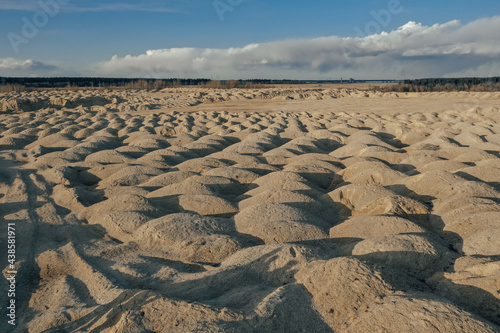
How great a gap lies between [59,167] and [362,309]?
4.88 metres

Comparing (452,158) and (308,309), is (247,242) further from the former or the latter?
(452,158)

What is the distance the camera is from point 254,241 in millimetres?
3145

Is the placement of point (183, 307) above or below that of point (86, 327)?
above

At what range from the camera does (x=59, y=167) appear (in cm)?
543

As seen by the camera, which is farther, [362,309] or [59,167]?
[59,167]

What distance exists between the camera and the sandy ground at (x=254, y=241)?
79.9 inches

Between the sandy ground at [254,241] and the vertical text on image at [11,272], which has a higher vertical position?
the sandy ground at [254,241]

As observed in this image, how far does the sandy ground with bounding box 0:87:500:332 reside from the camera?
6.66ft

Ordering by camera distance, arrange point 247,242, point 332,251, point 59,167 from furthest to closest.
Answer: point 59,167, point 247,242, point 332,251

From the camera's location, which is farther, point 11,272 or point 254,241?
point 254,241

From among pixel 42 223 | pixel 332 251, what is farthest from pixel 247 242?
pixel 42 223

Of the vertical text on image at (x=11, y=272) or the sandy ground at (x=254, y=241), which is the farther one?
the vertical text on image at (x=11, y=272)

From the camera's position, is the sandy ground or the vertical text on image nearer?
the sandy ground

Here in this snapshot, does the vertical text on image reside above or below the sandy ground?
below
